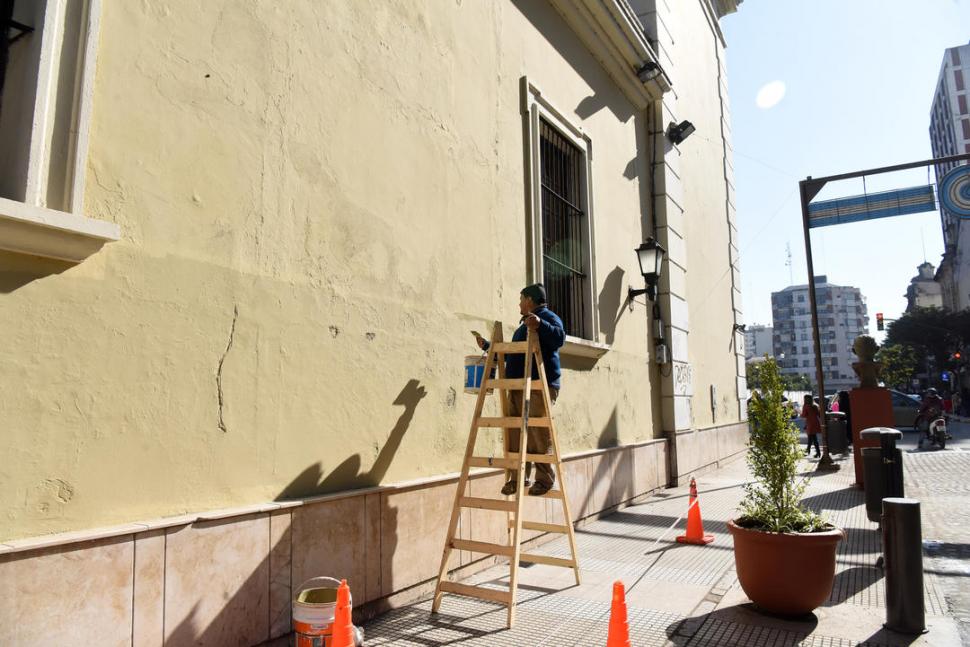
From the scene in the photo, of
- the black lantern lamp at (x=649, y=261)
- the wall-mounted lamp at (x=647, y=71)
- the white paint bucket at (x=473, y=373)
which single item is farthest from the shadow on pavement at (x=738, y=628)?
the wall-mounted lamp at (x=647, y=71)

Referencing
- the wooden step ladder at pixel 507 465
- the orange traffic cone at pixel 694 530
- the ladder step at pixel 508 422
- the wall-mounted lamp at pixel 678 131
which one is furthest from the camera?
the wall-mounted lamp at pixel 678 131

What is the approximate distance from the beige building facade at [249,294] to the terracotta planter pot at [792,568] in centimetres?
220

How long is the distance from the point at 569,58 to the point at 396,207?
4.54 m

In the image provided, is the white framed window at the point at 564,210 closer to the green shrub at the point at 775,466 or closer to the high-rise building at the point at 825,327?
the green shrub at the point at 775,466

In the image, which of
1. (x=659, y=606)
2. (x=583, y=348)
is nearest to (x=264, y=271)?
(x=659, y=606)

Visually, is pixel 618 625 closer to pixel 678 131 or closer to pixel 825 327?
pixel 678 131

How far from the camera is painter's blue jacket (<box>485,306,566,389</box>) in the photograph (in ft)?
16.4

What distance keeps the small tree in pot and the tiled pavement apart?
7.9 inches

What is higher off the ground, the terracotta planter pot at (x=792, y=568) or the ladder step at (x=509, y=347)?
the ladder step at (x=509, y=347)

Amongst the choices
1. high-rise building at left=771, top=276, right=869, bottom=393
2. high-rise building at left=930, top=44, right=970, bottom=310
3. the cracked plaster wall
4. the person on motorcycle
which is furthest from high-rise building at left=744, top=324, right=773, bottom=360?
the cracked plaster wall

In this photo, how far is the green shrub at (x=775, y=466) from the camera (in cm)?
434

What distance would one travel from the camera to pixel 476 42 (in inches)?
245

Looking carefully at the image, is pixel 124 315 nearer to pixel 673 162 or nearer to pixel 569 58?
Answer: pixel 569 58

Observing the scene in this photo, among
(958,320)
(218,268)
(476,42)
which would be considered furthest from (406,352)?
(958,320)
